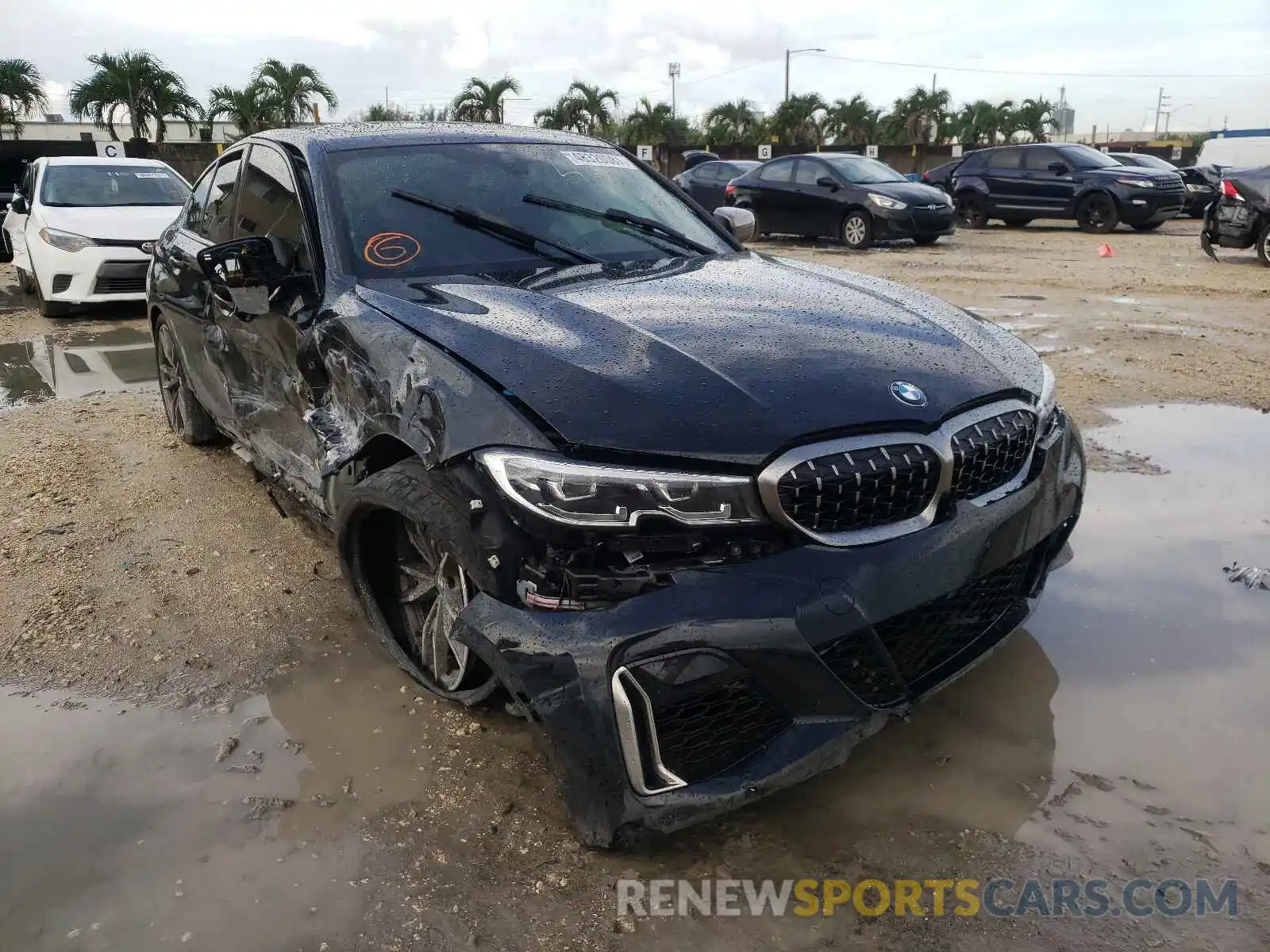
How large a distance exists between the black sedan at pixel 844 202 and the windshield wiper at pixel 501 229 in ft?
39.9

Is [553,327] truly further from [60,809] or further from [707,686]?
[60,809]

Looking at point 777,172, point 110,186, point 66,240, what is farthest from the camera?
point 777,172

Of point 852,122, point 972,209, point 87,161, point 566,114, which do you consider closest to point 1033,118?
point 852,122

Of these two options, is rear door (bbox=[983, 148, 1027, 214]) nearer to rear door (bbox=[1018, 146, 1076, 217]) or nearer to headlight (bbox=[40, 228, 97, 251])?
rear door (bbox=[1018, 146, 1076, 217])

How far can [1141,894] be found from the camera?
2.08 m

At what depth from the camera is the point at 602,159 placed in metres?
3.92

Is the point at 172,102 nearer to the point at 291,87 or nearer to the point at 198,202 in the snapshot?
the point at 291,87

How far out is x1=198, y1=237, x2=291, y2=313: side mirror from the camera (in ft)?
10.2

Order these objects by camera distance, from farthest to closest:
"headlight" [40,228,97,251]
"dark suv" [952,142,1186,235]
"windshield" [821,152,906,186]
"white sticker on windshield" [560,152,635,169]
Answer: "dark suv" [952,142,1186,235], "windshield" [821,152,906,186], "headlight" [40,228,97,251], "white sticker on windshield" [560,152,635,169]

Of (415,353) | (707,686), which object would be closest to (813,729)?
(707,686)

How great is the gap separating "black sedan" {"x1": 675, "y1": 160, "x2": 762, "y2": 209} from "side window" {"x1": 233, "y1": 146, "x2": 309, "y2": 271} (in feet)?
49.3

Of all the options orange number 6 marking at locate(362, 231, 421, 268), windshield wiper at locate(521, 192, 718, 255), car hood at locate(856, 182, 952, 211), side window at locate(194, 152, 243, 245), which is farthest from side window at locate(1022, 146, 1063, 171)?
orange number 6 marking at locate(362, 231, 421, 268)

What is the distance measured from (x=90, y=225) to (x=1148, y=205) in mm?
14524

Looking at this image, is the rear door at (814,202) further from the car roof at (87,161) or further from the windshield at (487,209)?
the windshield at (487,209)
